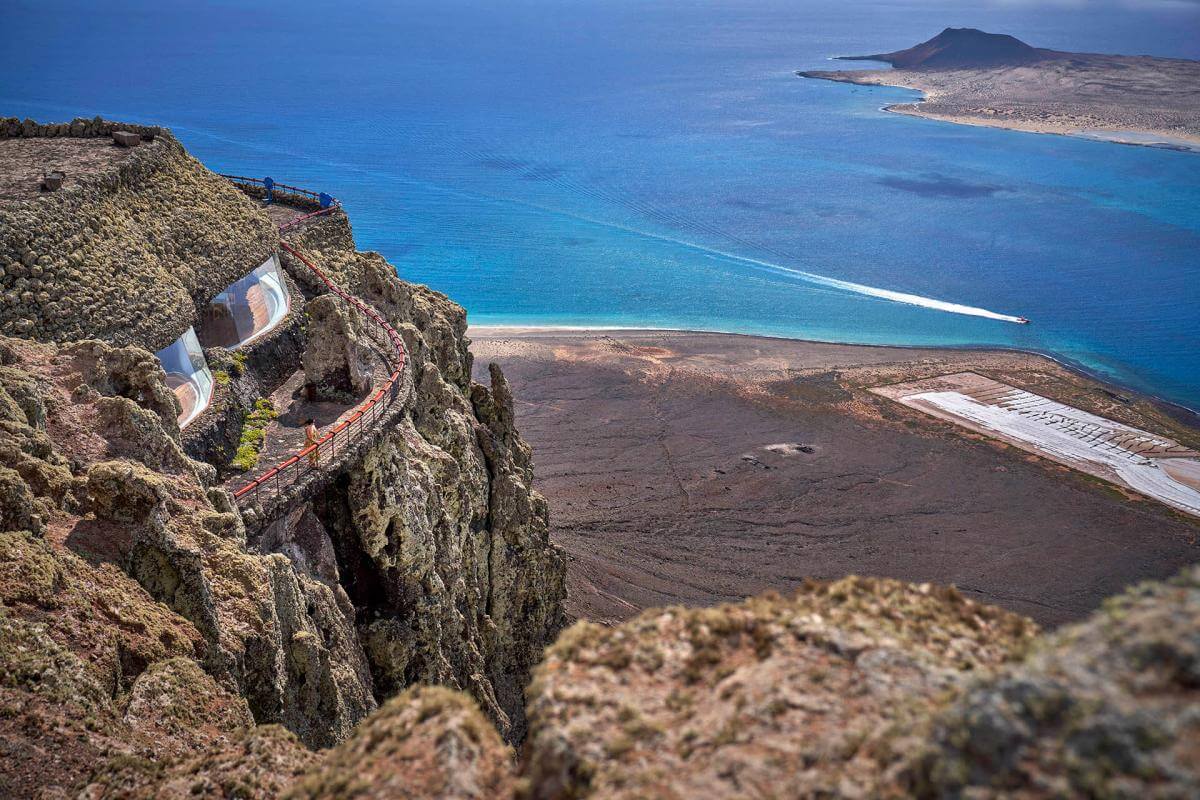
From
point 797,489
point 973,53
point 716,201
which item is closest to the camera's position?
point 797,489

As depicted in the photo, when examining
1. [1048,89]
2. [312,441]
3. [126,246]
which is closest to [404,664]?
[312,441]

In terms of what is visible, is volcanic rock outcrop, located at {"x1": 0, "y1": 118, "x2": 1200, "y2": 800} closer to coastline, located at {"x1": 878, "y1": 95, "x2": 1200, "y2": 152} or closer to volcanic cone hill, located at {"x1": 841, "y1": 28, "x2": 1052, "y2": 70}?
coastline, located at {"x1": 878, "y1": 95, "x2": 1200, "y2": 152}

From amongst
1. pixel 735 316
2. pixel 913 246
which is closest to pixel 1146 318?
pixel 913 246

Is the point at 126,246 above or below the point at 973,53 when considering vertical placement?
below

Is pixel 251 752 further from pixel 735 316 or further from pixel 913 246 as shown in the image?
pixel 913 246

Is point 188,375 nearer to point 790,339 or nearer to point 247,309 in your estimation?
point 247,309

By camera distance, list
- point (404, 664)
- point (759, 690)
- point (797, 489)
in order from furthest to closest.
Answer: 1. point (797, 489)
2. point (404, 664)
3. point (759, 690)

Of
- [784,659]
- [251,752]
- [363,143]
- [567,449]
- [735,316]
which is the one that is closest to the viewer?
[784,659]
